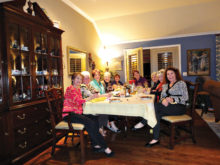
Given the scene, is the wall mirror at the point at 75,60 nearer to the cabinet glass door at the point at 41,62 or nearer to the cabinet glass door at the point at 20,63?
the cabinet glass door at the point at 41,62

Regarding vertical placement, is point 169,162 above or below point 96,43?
below

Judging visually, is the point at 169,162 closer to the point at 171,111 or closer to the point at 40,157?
the point at 171,111

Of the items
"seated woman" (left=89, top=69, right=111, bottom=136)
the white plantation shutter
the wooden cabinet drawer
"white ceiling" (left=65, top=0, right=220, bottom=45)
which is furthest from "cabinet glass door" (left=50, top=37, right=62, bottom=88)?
the white plantation shutter

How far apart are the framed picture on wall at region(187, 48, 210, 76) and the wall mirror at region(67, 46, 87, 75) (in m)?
3.75

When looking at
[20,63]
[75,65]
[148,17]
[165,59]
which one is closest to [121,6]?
[148,17]

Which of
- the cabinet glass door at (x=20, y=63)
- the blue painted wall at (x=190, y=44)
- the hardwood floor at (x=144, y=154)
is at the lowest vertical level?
the hardwood floor at (x=144, y=154)

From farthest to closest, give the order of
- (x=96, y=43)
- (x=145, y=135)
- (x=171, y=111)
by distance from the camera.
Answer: (x=96, y=43), (x=145, y=135), (x=171, y=111)

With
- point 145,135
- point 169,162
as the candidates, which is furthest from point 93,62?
point 169,162

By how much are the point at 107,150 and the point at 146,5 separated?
3.94m

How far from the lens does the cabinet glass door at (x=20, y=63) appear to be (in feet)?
6.93

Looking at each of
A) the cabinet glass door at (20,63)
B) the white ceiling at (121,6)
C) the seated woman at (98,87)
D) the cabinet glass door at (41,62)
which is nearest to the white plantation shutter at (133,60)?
the white ceiling at (121,6)

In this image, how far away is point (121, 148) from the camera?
252 centimetres

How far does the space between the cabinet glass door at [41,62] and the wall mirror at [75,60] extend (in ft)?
3.82

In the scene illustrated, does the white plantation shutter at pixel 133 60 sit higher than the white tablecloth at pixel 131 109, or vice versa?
the white plantation shutter at pixel 133 60
